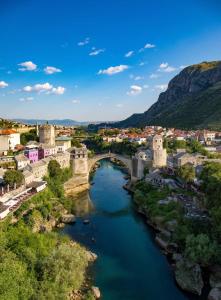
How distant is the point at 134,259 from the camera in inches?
736

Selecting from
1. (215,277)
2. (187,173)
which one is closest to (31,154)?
(187,173)

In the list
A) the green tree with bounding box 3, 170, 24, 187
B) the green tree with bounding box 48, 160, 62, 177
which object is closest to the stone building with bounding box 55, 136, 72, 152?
the green tree with bounding box 48, 160, 62, 177

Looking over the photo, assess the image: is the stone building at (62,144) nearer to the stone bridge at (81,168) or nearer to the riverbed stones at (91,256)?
the stone bridge at (81,168)

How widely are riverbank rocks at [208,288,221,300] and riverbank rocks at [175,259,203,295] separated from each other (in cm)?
66

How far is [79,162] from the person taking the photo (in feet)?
119

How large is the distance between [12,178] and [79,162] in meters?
12.5

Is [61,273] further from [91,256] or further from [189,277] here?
[189,277]

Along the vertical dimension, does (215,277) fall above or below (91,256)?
above

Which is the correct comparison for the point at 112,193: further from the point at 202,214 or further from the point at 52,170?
the point at 202,214

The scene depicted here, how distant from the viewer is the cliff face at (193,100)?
78787 millimetres

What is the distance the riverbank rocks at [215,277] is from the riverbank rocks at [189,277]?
455 millimetres

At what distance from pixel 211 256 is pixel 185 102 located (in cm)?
8801

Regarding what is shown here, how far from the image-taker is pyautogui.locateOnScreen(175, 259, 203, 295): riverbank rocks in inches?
594

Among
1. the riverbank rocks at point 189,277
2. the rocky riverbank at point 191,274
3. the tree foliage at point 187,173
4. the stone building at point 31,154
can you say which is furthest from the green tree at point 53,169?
the riverbank rocks at point 189,277
